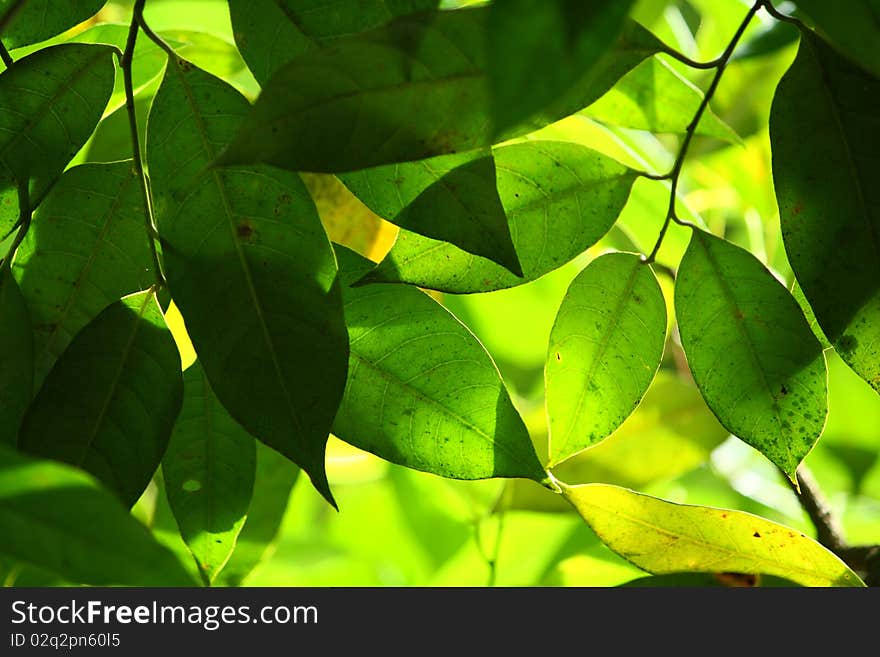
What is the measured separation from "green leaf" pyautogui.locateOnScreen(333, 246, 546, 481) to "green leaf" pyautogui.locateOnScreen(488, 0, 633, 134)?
0.85ft

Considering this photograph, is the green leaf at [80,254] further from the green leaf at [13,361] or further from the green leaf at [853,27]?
the green leaf at [853,27]

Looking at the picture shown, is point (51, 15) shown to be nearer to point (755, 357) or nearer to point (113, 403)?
point (113, 403)

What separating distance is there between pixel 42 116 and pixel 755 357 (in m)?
0.39

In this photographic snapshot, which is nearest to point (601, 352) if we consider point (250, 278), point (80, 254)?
point (250, 278)

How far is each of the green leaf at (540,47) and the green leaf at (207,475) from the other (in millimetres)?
358

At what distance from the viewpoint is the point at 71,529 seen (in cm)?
36

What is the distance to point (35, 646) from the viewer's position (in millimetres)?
507

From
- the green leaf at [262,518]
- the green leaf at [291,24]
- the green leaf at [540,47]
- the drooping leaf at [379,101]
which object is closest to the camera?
the green leaf at [540,47]

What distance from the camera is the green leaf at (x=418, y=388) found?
0.51 metres

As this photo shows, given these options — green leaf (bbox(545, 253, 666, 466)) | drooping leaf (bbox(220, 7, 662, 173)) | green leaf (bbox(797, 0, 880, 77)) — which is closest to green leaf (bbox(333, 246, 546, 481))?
green leaf (bbox(545, 253, 666, 466))

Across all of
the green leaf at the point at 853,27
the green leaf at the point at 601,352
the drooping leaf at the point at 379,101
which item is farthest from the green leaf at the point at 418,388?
the green leaf at the point at 853,27

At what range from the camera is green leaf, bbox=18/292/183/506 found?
0.48m

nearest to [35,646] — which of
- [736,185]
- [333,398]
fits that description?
[333,398]

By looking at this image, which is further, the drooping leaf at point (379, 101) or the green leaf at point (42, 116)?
the green leaf at point (42, 116)
